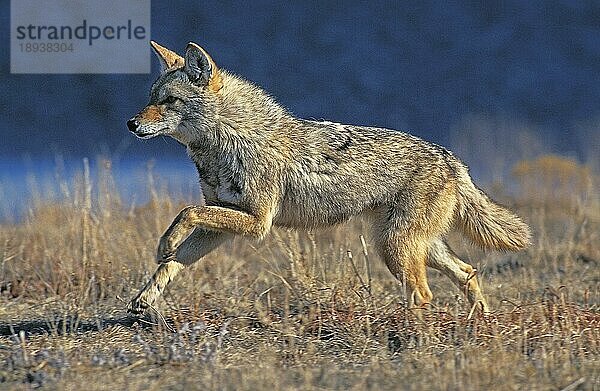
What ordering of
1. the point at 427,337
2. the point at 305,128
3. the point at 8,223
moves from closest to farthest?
the point at 427,337, the point at 305,128, the point at 8,223

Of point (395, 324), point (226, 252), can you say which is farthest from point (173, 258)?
point (226, 252)

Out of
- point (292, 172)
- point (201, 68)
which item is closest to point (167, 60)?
point (201, 68)

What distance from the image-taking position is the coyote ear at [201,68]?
5906 mm

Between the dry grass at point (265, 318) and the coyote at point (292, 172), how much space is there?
1.25 ft

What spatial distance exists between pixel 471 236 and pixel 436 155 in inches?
25.1

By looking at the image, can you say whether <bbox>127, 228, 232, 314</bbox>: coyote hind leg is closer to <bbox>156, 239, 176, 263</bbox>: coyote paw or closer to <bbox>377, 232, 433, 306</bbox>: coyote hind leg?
<bbox>156, 239, 176, 263</bbox>: coyote paw

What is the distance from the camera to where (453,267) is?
6457 mm

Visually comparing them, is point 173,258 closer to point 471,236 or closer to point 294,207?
point 294,207

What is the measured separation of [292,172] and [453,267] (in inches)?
54.8

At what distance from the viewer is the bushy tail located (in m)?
6.31

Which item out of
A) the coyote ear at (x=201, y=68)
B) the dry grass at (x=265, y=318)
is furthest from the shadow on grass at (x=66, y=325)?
the coyote ear at (x=201, y=68)

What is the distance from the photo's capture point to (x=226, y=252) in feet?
26.9

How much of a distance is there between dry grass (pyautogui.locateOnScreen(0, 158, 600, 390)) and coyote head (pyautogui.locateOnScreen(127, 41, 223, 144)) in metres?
1.18

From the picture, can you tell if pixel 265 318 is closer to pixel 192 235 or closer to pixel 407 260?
pixel 192 235
